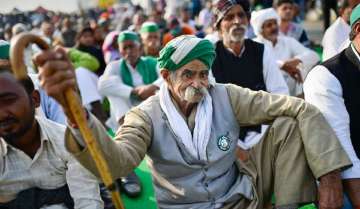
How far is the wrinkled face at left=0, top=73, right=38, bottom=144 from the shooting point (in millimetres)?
2268

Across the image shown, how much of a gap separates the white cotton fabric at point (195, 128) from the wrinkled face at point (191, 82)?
75mm

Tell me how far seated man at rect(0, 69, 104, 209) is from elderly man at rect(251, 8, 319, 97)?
3.46 metres

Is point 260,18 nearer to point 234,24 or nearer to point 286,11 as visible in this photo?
point 234,24

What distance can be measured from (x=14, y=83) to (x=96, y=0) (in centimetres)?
2453

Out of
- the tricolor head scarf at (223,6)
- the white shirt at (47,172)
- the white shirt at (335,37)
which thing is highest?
the tricolor head scarf at (223,6)

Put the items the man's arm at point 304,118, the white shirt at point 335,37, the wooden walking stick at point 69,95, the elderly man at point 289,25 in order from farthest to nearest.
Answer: the elderly man at point 289,25, the white shirt at point 335,37, the man's arm at point 304,118, the wooden walking stick at point 69,95

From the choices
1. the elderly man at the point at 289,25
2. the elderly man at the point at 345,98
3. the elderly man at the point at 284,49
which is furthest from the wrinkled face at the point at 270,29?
the elderly man at the point at 345,98

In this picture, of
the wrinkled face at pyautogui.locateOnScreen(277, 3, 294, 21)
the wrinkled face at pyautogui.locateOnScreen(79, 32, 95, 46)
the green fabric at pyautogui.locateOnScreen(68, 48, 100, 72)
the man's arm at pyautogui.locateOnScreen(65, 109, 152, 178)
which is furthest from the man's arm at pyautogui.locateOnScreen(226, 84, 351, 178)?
the wrinkled face at pyautogui.locateOnScreen(79, 32, 95, 46)

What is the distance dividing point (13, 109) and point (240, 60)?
245 centimetres

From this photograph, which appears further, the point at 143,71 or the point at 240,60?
the point at 143,71

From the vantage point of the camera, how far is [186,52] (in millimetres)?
2748

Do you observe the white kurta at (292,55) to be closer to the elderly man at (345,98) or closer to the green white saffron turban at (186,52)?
the elderly man at (345,98)

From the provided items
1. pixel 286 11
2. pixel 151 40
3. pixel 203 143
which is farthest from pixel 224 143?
pixel 286 11

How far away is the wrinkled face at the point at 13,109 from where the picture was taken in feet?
7.44
